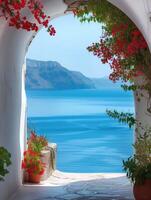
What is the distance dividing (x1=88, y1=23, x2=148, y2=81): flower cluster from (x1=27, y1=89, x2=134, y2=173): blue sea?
404cm

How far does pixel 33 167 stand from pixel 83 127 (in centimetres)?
1884

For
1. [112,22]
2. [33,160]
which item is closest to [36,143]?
[33,160]

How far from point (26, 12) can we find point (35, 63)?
21.1m

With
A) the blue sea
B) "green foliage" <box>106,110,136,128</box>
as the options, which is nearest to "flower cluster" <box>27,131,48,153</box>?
the blue sea

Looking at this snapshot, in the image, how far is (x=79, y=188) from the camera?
11492mm

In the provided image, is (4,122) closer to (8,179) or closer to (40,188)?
(8,179)

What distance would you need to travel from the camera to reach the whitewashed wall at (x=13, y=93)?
9.34 m

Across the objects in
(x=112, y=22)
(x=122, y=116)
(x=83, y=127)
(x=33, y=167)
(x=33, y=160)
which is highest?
(x=112, y=22)

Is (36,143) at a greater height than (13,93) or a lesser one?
lesser

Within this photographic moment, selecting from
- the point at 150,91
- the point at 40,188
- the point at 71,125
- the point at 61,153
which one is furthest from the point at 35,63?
the point at 150,91

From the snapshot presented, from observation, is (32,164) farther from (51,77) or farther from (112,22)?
(51,77)

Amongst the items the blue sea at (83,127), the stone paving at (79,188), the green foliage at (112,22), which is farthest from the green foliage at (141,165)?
the blue sea at (83,127)

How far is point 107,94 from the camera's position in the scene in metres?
40.7

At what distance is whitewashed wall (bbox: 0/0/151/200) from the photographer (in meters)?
9.34
